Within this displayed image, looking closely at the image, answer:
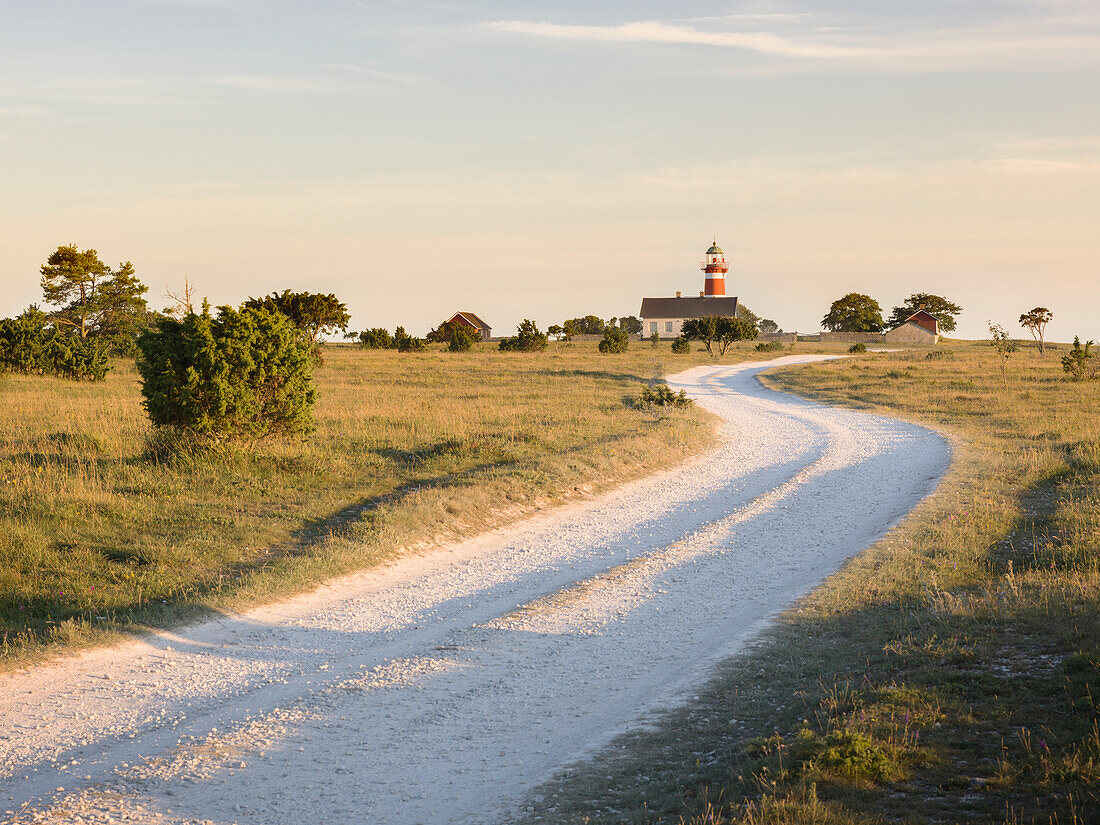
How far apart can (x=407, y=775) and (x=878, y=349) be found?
82.7 meters

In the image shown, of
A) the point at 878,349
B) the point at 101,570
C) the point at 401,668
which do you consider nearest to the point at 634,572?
the point at 401,668

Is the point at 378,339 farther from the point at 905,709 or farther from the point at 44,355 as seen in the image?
the point at 905,709

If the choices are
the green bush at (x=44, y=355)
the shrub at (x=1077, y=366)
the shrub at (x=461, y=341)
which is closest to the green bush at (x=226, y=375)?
→ the green bush at (x=44, y=355)

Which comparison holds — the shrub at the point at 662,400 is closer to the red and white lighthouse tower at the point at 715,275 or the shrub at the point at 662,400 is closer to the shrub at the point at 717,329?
the shrub at the point at 717,329

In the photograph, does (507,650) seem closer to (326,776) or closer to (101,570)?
(326,776)

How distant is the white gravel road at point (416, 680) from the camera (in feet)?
16.9

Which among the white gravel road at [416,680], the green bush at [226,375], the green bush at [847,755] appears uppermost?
the green bush at [226,375]

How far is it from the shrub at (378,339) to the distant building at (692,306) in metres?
43.8

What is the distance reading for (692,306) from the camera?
108562mm

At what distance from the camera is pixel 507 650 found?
7609mm

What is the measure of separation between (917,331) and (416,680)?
316 feet

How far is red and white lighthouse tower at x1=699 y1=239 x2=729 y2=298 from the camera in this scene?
11300 centimetres

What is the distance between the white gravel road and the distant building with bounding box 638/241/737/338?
96108mm

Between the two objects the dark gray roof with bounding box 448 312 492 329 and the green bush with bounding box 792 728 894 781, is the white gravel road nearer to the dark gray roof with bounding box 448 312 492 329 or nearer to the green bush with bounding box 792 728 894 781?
the green bush with bounding box 792 728 894 781
